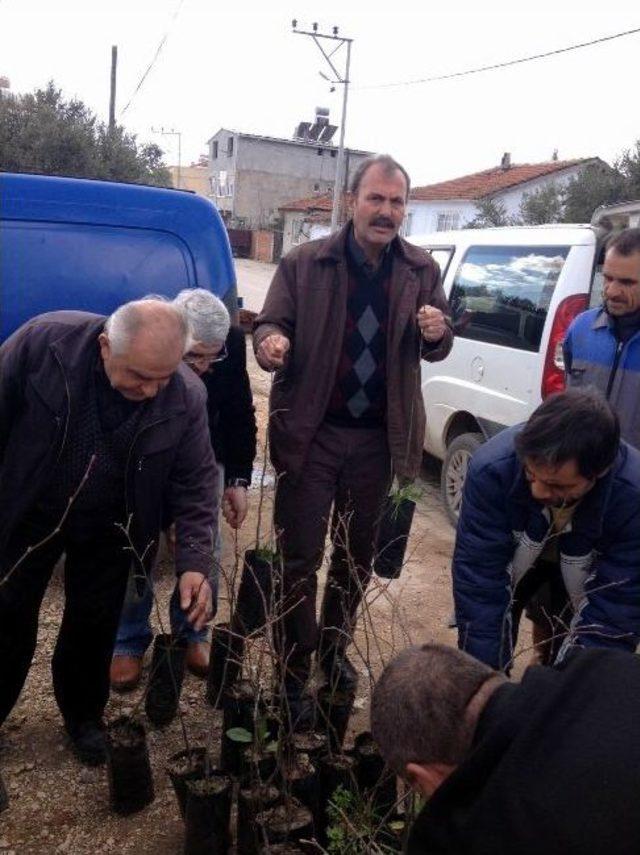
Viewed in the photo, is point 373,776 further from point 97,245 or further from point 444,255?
point 444,255

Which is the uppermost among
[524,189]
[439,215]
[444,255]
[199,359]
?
[524,189]

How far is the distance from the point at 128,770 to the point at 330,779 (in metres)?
0.63

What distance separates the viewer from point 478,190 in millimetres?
31625

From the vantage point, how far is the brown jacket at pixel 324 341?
281cm

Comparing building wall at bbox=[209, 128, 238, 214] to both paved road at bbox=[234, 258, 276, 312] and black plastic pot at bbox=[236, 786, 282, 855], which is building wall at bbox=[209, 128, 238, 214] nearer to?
paved road at bbox=[234, 258, 276, 312]

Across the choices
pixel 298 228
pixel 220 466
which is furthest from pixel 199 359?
pixel 298 228

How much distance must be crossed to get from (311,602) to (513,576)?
864mm

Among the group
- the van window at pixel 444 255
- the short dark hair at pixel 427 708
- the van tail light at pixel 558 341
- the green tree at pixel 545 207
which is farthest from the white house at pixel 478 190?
the short dark hair at pixel 427 708

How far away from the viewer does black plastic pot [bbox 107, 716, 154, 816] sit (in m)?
2.45

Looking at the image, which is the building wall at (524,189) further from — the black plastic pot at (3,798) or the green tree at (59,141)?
the black plastic pot at (3,798)

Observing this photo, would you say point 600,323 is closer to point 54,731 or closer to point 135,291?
point 135,291

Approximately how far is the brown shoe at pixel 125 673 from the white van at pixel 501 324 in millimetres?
2114

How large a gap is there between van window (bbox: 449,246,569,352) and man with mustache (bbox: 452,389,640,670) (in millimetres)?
1886

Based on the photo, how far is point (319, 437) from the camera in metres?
2.88
